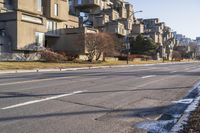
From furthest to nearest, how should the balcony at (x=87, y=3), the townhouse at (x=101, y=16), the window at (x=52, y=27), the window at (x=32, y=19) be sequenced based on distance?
the balcony at (x=87, y=3) < the townhouse at (x=101, y=16) < the window at (x=52, y=27) < the window at (x=32, y=19)

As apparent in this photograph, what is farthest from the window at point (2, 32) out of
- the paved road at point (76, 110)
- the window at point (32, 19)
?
the paved road at point (76, 110)

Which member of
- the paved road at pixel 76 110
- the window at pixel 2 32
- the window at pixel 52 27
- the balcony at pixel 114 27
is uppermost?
the balcony at pixel 114 27

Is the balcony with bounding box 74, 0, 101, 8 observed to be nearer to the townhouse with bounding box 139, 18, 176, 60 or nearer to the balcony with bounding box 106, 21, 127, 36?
the balcony with bounding box 106, 21, 127, 36

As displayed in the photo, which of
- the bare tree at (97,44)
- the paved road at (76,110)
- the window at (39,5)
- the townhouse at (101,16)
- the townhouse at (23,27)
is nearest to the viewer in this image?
the paved road at (76,110)

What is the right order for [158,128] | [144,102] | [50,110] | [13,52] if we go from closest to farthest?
1. [158,128]
2. [50,110]
3. [144,102]
4. [13,52]

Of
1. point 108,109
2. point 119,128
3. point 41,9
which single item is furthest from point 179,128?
point 41,9

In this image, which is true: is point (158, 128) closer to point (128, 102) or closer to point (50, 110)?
point (50, 110)

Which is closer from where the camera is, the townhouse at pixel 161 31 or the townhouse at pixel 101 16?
the townhouse at pixel 101 16

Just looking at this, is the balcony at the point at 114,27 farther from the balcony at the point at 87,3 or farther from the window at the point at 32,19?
the window at the point at 32,19

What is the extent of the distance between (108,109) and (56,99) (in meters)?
2.02

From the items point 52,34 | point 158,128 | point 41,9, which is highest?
point 41,9

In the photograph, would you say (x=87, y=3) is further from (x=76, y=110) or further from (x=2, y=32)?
(x=76, y=110)

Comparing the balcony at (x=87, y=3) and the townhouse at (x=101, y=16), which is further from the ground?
the balcony at (x=87, y=3)

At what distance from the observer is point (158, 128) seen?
8.33 meters
